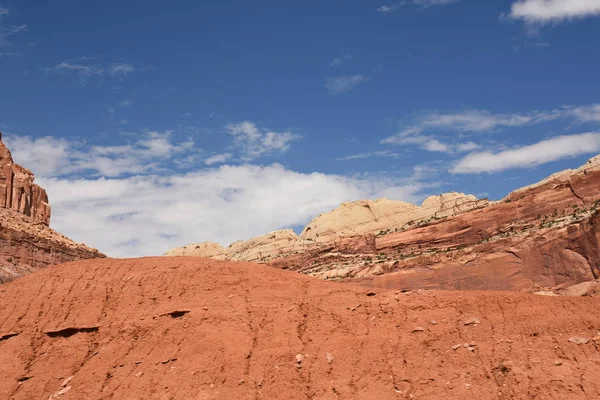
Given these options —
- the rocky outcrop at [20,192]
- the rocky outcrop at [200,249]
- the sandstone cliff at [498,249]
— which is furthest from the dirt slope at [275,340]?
the rocky outcrop at [200,249]

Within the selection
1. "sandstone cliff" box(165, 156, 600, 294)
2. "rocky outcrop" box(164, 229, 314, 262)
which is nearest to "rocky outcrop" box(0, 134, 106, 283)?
"rocky outcrop" box(164, 229, 314, 262)

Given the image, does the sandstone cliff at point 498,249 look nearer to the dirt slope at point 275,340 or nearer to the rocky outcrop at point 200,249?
the dirt slope at point 275,340

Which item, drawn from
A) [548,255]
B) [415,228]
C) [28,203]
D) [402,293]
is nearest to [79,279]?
[402,293]

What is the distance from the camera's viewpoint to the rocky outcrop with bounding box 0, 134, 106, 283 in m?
49.2

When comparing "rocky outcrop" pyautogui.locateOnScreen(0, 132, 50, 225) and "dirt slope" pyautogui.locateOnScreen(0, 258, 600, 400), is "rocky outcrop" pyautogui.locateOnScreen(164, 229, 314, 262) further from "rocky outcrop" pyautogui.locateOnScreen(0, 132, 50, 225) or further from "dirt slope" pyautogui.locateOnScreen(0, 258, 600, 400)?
"dirt slope" pyautogui.locateOnScreen(0, 258, 600, 400)

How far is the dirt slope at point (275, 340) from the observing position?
1305 centimetres

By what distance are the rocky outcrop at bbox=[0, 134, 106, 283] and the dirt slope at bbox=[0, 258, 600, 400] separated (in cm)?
2853

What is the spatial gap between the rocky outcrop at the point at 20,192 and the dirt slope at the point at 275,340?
4866 cm

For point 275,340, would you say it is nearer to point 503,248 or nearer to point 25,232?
point 503,248

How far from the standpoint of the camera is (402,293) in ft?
53.3

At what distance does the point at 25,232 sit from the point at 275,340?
144 ft

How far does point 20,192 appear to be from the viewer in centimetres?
6481

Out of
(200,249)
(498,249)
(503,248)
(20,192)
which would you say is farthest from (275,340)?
(200,249)

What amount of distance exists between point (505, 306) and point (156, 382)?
28.3 ft
